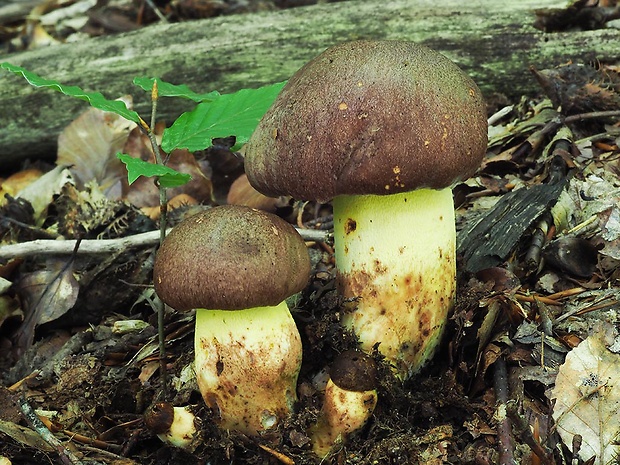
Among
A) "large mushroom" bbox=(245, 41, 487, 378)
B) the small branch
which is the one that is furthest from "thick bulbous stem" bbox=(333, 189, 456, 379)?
the small branch

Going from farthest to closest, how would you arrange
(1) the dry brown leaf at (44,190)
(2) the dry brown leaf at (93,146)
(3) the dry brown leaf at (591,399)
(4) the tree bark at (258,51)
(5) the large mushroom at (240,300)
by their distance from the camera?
(2) the dry brown leaf at (93,146)
(4) the tree bark at (258,51)
(1) the dry brown leaf at (44,190)
(5) the large mushroom at (240,300)
(3) the dry brown leaf at (591,399)

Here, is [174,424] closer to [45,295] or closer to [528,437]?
[528,437]

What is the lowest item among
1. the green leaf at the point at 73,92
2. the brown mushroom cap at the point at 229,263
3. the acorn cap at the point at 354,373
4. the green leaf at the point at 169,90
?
the acorn cap at the point at 354,373

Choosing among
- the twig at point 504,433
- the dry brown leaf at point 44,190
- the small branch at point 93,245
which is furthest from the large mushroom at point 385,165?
the dry brown leaf at point 44,190

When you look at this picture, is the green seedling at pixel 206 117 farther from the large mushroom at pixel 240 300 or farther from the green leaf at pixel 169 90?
the large mushroom at pixel 240 300

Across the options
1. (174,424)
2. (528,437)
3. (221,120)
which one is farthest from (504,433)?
(221,120)

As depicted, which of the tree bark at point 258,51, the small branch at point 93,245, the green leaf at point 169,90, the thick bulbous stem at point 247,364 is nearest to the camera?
the thick bulbous stem at point 247,364
